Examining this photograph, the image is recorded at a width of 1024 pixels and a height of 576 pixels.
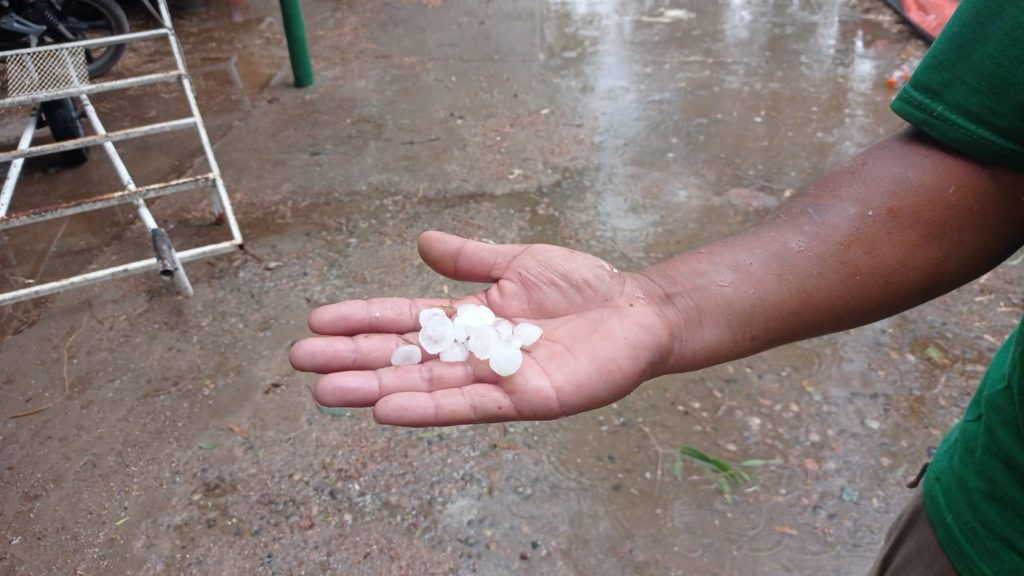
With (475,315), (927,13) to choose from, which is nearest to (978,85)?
(475,315)

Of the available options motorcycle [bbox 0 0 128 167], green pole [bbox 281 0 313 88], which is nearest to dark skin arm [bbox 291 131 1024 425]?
motorcycle [bbox 0 0 128 167]

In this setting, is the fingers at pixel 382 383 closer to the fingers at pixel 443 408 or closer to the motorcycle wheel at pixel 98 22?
the fingers at pixel 443 408

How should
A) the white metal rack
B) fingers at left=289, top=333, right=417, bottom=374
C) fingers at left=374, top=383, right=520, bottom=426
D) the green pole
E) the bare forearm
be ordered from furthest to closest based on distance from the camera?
the green pole, the white metal rack, fingers at left=289, top=333, right=417, bottom=374, fingers at left=374, top=383, right=520, bottom=426, the bare forearm

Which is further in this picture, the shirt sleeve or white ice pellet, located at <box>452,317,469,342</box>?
white ice pellet, located at <box>452,317,469,342</box>

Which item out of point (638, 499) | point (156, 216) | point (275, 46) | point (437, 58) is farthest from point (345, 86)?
point (638, 499)

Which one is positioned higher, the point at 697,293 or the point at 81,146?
the point at 697,293

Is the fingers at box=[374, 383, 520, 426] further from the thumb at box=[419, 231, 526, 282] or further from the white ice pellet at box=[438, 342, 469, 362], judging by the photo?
the thumb at box=[419, 231, 526, 282]

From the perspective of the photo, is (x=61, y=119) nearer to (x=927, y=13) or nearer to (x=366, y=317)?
(x=366, y=317)
